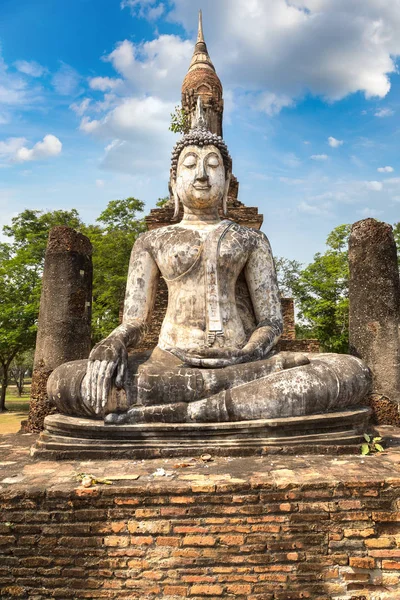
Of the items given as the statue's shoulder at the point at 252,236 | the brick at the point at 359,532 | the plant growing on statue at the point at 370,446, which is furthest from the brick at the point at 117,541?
the statue's shoulder at the point at 252,236

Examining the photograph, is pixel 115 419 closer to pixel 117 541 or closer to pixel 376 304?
pixel 117 541

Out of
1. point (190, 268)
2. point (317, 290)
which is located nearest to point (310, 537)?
point (190, 268)

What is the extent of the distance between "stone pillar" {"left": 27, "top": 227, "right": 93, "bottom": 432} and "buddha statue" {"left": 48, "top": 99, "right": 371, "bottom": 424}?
4.55ft

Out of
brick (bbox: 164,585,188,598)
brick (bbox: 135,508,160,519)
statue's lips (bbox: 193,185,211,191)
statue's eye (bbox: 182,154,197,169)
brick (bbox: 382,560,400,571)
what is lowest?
brick (bbox: 164,585,188,598)

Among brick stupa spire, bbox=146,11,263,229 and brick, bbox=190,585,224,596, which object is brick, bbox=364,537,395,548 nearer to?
brick, bbox=190,585,224,596

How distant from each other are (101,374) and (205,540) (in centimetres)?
152

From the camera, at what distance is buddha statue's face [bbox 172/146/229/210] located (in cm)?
492

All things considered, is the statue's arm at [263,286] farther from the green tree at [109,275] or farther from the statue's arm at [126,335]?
the green tree at [109,275]

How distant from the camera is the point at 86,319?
6145 mm

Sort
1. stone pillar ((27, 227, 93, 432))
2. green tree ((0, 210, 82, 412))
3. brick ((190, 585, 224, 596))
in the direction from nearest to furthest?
brick ((190, 585, 224, 596)), stone pillar ((27, 227, 93, 432)), green tree ((0, 210, 82, 412))

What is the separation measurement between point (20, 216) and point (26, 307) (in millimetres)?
7041

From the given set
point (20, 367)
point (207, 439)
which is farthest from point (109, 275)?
point (20, 367)

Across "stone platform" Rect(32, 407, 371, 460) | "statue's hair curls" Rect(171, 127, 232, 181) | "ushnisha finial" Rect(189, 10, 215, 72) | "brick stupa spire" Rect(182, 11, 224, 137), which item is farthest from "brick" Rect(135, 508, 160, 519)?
"ushnisha finial" Rect(189, 10, 215, 72)

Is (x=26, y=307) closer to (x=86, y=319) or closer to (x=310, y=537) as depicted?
(x=86, y=319)
